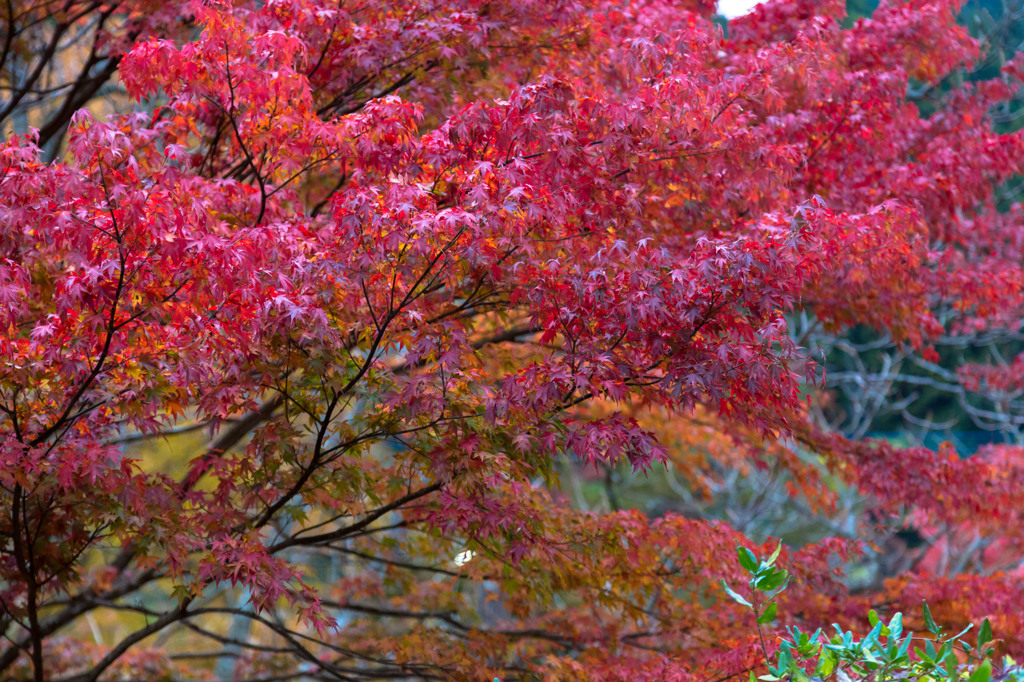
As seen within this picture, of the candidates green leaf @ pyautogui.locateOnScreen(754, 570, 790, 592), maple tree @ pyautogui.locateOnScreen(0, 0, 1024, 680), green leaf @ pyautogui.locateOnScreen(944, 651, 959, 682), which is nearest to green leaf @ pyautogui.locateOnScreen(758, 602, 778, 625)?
green leaf @ pyautogui.locateOnScreen(754, 570, 790, 592)

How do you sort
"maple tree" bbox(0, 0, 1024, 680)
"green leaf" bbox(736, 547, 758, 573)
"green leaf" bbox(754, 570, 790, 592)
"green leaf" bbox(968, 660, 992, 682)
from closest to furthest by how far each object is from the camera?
"green leaf" bbox(968, 660, 992, 682), "green leaf" bbox(736, 547, 758, 573), "green leaf" bbox(754, 570, 790, 592), "maple tree" bbox(0, 0, 1024, 680)

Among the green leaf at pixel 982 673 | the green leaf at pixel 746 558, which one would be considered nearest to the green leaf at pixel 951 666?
the green leaf at pixel 982 673

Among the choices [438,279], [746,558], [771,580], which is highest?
[438,279]

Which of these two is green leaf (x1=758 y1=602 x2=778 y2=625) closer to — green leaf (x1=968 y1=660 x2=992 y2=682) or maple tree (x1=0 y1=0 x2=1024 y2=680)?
green leaf (x1=968 y1=660 x2=992 y2=682)

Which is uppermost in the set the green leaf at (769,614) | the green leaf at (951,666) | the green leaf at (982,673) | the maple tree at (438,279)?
the maple tree at (438,279)

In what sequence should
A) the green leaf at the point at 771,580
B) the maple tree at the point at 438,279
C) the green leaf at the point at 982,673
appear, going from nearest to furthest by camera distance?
the green leaf at the point at 982,673
the green leaf at the point at 771,580
the maple tree at the point at 438,279

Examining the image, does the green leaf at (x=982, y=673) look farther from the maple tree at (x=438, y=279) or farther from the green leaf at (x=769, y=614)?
the maple tree at (x=438, y=279)

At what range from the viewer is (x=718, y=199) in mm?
5133

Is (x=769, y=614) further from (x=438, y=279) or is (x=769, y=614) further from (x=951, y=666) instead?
(x=438, y=279)

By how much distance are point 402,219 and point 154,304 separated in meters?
1.31

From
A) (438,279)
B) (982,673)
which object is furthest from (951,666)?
(438,279)

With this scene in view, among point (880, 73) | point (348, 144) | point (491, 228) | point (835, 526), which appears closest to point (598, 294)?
point (491, 228)

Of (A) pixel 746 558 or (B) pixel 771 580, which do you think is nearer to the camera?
(A) pixel 746 558

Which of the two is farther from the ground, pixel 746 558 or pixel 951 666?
pixel 746 558
